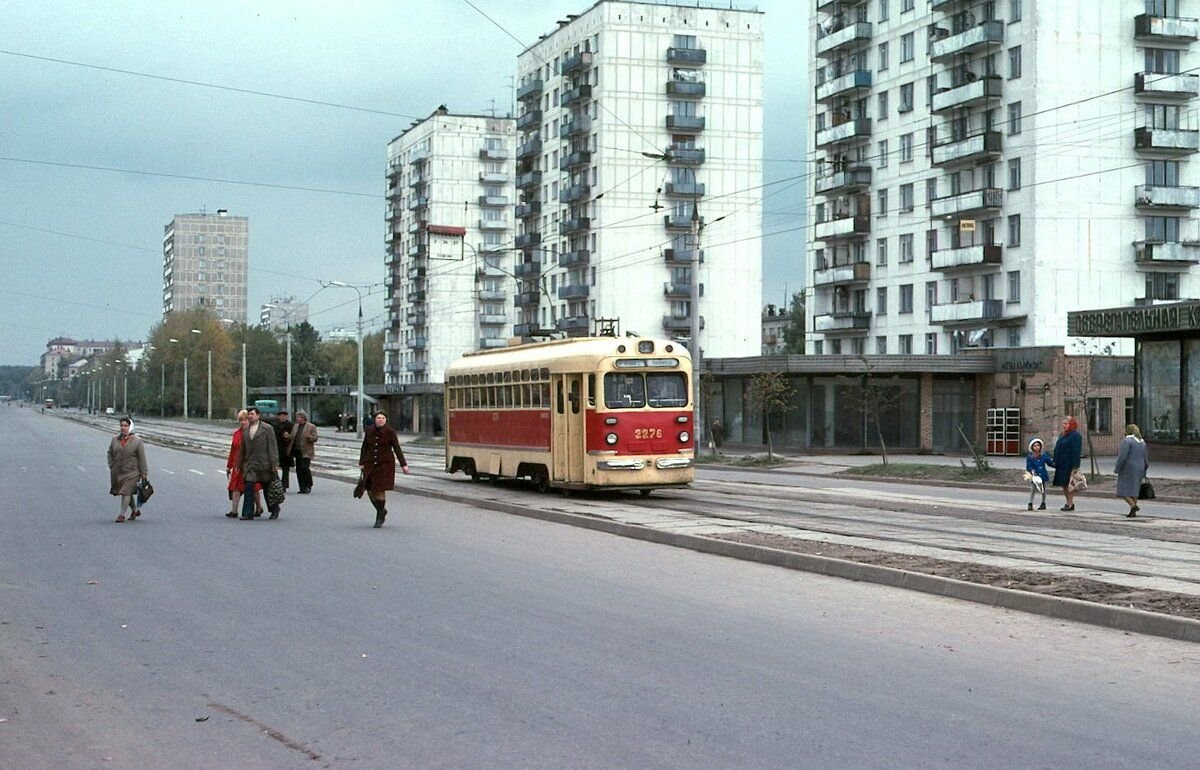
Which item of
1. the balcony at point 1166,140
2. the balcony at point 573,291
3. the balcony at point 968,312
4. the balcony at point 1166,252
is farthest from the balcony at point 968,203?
the balcony at point 573,291

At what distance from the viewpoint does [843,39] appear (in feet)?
238

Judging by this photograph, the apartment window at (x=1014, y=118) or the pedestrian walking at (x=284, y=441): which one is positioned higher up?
the apartment window at (x=1014, y=118)

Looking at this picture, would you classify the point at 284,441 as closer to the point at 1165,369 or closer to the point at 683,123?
the point at 1165,369

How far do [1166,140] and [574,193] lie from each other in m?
39.5

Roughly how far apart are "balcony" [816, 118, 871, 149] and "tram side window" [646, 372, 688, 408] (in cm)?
4911

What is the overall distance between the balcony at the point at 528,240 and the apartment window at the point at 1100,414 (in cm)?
5449

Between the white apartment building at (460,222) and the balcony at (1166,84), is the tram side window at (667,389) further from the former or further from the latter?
the white apartment building at (460,222)

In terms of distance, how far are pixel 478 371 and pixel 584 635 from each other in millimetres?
21277

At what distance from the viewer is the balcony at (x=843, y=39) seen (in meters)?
71.5

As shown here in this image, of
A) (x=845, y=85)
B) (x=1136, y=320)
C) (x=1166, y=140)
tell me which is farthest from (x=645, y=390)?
(x=845, y=85)

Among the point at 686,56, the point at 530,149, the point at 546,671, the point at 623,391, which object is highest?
the point at 686,56

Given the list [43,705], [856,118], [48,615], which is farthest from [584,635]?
[856,118]

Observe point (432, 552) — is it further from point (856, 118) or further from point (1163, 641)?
point (856, 118)

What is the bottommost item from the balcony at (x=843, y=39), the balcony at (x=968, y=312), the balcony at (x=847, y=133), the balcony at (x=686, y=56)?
the balcony at (x=968, y=312)
